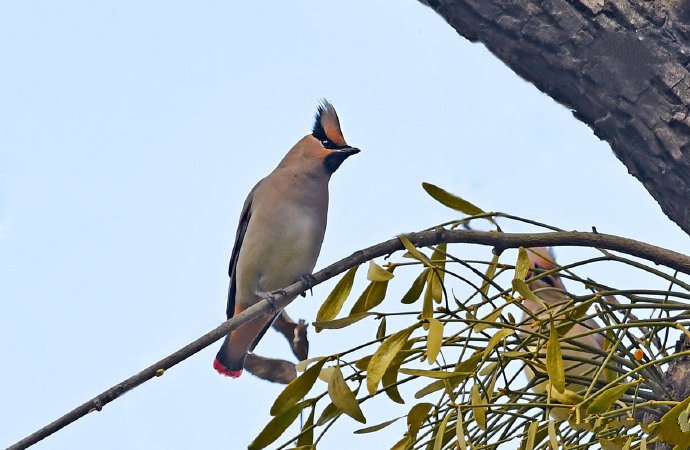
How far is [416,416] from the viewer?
49.3 inches

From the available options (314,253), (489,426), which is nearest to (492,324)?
(489,426)

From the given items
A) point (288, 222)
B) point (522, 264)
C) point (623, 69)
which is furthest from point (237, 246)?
point (522, 264)

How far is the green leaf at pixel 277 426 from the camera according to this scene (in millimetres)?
1267

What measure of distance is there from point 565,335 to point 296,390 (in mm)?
401

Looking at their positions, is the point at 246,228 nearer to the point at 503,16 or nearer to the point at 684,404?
the point at 503,16

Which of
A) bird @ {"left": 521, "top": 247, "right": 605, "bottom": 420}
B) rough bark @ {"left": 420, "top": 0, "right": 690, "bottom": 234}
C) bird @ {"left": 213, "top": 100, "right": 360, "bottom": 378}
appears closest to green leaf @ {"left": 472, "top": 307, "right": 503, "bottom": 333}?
bird @ {"left": 521, "top": 247, "right": 605, "bottom": 420}

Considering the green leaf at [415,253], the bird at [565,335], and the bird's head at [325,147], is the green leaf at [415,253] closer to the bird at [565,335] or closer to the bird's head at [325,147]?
the bird at [565,335]

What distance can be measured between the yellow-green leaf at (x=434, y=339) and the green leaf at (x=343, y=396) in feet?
0.33

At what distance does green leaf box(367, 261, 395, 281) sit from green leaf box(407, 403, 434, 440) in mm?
141

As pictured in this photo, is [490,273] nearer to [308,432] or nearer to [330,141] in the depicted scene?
[308,432]

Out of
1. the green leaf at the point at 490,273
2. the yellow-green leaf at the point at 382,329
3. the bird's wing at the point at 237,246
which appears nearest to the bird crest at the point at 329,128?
the bird's wing at the point at 237,246

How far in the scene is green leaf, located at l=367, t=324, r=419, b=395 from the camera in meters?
1.19

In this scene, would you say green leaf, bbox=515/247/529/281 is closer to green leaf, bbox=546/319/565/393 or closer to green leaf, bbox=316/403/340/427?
green leaf, bbox=546/319/565/393

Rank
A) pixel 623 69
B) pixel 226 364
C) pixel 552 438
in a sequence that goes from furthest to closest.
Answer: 1. pixel 226 364
2. pixel 623 69
3. pixel 552 438
